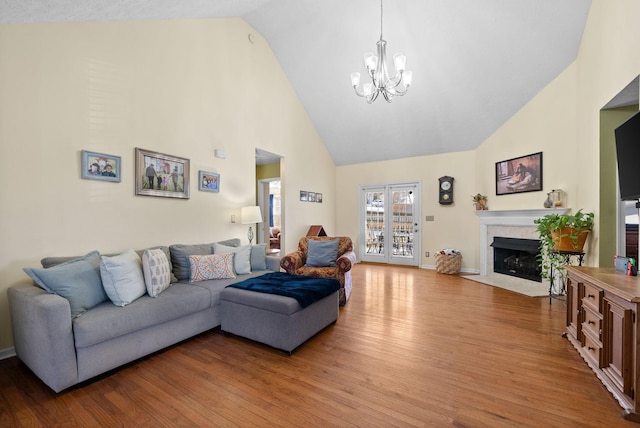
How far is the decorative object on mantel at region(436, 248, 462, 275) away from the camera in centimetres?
571

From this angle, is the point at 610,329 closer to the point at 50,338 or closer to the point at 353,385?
the point at 353,385

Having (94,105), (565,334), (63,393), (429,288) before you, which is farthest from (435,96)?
(63,393)

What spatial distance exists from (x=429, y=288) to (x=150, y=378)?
3.93 metres

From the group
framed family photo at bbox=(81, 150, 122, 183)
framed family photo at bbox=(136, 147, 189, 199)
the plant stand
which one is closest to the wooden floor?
the plant stand

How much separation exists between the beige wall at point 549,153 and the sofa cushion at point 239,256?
413 cm

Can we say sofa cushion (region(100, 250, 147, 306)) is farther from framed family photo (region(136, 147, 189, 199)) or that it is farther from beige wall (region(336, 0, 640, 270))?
beige wall (region(336, 0, 640, 270))

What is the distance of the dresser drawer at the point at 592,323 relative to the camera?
80.9 inches

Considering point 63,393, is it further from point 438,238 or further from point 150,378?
point 438,238

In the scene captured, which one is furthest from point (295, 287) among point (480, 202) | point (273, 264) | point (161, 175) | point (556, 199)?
point (480, 202)

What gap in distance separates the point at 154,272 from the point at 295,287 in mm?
1296

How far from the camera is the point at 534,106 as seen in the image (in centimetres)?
459

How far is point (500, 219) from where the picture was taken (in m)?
5.15

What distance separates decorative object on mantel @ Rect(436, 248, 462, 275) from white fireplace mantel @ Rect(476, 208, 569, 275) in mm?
418

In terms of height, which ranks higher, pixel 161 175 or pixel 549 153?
pixel 549 153
